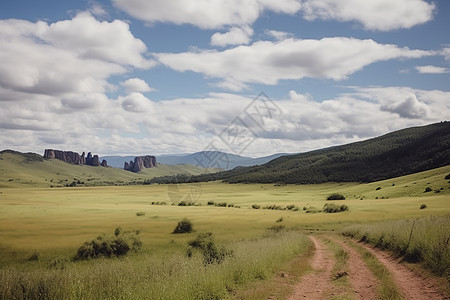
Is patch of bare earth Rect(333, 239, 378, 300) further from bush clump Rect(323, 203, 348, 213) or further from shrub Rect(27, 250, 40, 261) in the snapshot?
bush clump Rect(323, 203, 348, 213)

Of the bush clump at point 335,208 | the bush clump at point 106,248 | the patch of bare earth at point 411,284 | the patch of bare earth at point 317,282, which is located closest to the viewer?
the patch of bare earth at point 411,284

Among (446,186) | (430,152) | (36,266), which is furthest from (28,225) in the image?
(430,152)

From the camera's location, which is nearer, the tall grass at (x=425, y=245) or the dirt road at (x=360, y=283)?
the dirt road at (x=360, y=283)

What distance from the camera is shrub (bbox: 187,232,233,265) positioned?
56.9 ft

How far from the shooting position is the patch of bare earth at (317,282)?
11094 millimetres

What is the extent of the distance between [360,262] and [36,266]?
21992mm

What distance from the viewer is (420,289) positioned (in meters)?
10.9

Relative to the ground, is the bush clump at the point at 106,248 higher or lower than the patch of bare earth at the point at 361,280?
lower

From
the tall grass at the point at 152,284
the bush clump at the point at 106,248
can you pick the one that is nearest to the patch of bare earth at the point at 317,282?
the tall grass at the point at 152,284

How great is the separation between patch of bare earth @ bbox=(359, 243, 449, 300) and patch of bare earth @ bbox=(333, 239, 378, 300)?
857 mm

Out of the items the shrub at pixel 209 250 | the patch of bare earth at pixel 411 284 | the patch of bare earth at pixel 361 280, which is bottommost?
the shrub at pixel 209 250

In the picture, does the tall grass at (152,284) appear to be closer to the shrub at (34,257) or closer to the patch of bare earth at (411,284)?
the patch of bare earth at (411,284)

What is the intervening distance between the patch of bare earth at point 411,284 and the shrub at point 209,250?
25.0 ft

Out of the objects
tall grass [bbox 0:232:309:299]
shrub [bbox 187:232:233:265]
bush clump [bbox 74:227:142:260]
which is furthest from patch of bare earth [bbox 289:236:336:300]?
bush clump [bbox 74:227:142:260]
